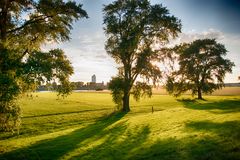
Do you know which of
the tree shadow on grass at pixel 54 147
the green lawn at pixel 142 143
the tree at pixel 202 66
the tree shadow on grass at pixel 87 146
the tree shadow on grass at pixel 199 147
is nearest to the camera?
the tree shadow on grass at pixel 199 147

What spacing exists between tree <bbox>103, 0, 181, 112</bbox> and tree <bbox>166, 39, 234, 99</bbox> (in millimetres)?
24990

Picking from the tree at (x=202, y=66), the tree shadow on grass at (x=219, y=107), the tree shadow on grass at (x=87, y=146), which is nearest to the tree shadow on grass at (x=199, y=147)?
the tree shadow on grass at (x=87, y=146)

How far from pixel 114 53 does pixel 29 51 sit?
23.9 meters

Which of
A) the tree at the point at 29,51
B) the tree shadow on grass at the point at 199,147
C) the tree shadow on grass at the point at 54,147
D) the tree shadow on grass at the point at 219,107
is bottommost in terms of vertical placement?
the tree shadow on grass at the point at 54,147

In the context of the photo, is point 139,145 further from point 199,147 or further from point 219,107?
point 219,107

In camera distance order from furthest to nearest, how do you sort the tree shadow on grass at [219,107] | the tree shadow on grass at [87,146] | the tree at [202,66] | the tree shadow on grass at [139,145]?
1. the tree at [202,66]
2. the tree shadow on grass at [219,107]
3. the tree shadow on grass at [87,146]
4. the tree shadow on grass at [139,145]

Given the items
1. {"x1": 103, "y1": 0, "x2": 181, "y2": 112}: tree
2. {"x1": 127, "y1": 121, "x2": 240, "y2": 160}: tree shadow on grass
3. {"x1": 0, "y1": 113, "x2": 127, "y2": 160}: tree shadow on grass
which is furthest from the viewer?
{"x1": 103, "y1": 0, "x2": 181, "y2": 112}: tree

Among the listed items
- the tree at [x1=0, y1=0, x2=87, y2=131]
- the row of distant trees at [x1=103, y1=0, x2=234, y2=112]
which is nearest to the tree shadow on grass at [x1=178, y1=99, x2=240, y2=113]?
the row of distant trees at [x1=103, y1=0, x2=234, y2=112]

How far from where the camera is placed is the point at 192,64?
69312mm

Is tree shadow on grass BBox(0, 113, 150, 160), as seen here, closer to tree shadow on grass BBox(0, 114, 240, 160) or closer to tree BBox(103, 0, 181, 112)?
tree shadow on grass BBox(0, 114, 240, 160)

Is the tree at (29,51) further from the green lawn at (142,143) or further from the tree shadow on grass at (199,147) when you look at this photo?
the tree shadow on grass at (199,147)

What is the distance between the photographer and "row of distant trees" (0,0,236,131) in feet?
63.2

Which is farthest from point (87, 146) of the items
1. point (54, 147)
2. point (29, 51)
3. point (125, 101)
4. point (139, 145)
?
point (125, 101)

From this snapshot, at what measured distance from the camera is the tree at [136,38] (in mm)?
43438
